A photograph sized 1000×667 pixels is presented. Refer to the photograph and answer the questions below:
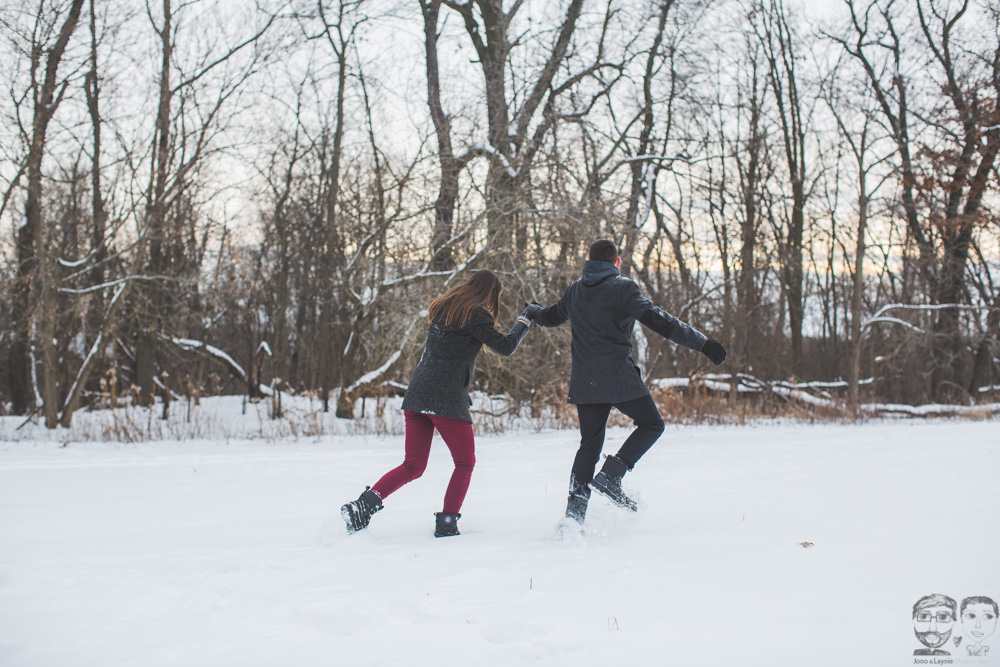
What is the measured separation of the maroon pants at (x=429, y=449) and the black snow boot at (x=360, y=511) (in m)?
0.05

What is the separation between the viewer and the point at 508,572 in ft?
9.71

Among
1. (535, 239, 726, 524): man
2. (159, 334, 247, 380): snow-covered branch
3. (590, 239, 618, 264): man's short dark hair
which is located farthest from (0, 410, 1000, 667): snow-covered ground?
(159, 334, 247, 380): snow-covered branch

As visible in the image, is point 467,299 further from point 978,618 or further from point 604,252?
point 978,618

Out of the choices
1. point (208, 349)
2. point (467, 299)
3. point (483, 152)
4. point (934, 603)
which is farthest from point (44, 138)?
point (934, 603)

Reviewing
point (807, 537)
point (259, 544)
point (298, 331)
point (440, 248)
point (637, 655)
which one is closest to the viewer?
point (637, 655)

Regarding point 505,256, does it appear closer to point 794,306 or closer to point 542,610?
point 542,610

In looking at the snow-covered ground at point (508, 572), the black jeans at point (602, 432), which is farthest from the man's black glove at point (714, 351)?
the snow-covered ground at point (508, 572)

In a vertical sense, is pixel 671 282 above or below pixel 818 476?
above

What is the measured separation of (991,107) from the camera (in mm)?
17422

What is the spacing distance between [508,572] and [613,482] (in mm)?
874

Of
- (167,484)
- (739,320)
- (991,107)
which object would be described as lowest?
(167,484)

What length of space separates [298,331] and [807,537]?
2253 cm

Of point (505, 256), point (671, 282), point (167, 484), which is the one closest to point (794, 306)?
point (671, 282)

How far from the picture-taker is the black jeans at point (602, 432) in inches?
145
